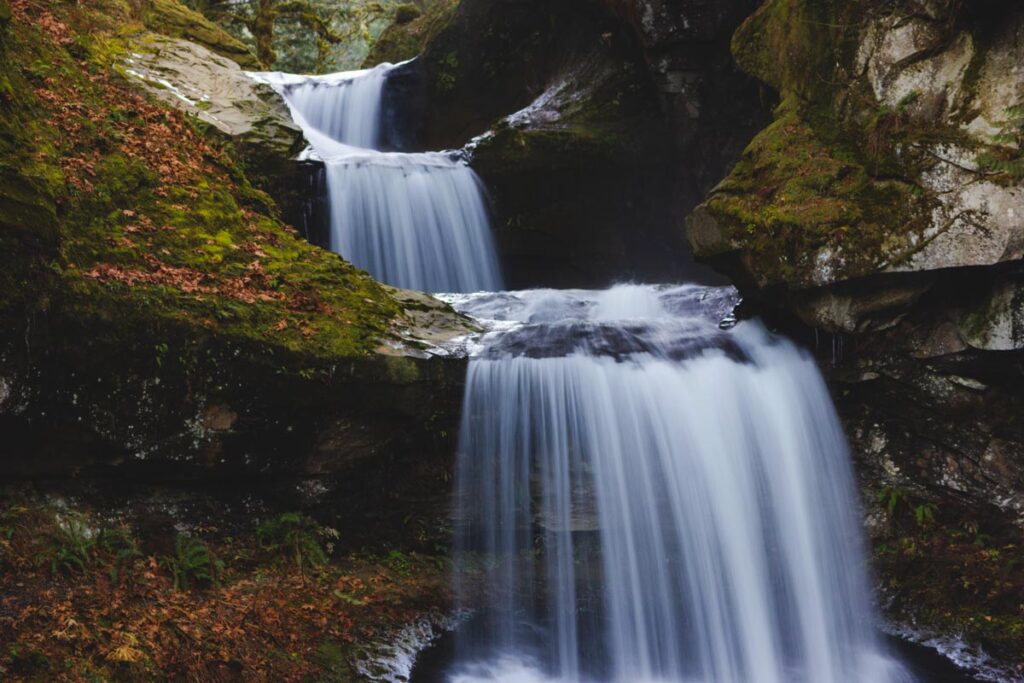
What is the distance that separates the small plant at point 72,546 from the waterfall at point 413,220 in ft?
19.3

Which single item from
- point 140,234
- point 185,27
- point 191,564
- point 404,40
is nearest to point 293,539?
point 191,564

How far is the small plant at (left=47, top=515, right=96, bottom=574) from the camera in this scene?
5012 mm

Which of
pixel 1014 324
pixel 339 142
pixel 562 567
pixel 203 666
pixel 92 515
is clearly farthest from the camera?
pixel 339 142

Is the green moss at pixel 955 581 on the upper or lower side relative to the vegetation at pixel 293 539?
lower

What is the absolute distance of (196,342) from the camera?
561 cm

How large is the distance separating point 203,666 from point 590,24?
40.3 ft

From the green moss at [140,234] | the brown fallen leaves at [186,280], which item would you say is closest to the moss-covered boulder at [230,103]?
the green moss at [140,234]

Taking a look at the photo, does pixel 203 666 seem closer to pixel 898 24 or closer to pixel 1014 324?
pixel 1014 324

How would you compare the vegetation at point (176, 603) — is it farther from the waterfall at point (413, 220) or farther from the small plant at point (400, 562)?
the waterfall at point (413, 220)

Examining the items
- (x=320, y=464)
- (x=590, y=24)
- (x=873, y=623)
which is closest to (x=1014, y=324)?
(x=873, y=623)

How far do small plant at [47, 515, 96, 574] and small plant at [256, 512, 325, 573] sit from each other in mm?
1281

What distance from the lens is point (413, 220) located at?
11266 mm

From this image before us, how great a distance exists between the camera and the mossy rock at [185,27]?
12.4 m

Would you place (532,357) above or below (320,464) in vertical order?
above
